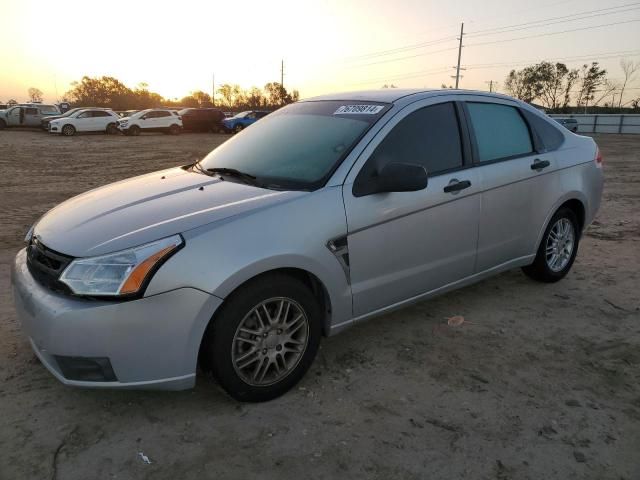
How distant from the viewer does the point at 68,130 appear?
2669cm

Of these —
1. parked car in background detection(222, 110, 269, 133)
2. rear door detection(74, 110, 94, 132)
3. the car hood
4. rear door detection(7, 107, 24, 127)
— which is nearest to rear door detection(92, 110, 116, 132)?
rear door detection(74, 110, 94, 132)

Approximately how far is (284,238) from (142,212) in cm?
82

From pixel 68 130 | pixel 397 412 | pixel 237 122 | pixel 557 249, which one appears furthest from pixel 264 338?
pixel 237 122

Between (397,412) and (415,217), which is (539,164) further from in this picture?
(397,412)

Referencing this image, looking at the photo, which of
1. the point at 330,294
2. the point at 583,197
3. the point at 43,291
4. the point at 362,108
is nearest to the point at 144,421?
the point at 43,291

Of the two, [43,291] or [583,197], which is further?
[583,197]

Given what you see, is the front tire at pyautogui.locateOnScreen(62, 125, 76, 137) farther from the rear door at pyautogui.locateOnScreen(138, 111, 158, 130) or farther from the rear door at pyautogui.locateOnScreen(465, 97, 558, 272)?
the rear door at pyautogui.locateOnScreen(465, 97, 558, 272)

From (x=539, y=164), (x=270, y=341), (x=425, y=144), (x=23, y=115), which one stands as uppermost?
(x=23, y=115)

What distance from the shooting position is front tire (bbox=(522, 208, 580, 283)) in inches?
178

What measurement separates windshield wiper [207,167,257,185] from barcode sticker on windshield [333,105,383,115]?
780 millimetres

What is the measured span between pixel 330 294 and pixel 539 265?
2.47 metres

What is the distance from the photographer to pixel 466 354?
345cm

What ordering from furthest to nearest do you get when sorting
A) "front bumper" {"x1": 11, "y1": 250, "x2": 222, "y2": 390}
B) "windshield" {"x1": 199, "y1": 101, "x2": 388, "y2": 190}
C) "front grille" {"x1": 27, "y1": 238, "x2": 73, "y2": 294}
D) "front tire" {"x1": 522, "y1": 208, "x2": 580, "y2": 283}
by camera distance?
"front tire" {"x1": 522, "y1": 208, "x2": 580, "y2": 283}, "windshield" {"x1": 199, "y1": 101, "x2": 388, "y2": 190}, "front grille" {"x1": 27, "y1": 238, "x2": 73, "y2": 294}, "front bumper" {"x1": 11, "y1": 250, "x2": 222, "y2": 390}

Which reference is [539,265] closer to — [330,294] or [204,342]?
[330,294]
